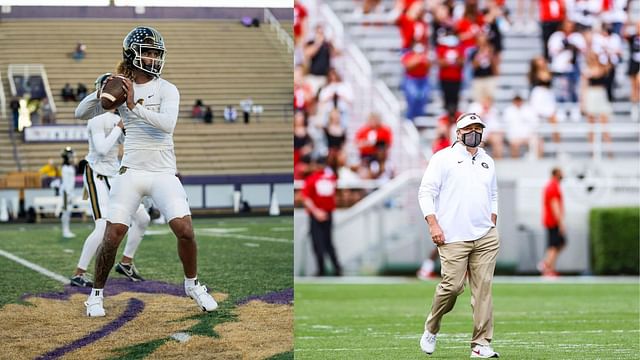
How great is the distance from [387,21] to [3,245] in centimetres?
1896

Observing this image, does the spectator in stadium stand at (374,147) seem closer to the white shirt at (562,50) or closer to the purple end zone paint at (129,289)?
the white shirt at (562,50)

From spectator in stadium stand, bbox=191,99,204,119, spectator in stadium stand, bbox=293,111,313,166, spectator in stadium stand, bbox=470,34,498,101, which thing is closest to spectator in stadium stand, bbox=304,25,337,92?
spectator in stadium stand, bbox=293,111,313,166

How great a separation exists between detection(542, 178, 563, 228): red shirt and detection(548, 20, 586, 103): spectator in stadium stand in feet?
13.4

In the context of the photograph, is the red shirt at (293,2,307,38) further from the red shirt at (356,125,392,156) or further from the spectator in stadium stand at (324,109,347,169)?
the red shirt at (356,125,392,156)

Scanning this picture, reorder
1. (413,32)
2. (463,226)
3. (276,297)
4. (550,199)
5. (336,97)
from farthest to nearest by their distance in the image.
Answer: (413,32) → (336,97) → (550,199) → (463,226) → (276,297)

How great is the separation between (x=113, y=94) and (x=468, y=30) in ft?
58.8

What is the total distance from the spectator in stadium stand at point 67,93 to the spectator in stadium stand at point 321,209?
43.2ft

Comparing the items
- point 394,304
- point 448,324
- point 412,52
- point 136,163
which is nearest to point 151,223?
point 136,163

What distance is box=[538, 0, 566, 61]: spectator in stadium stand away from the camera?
1017 inches

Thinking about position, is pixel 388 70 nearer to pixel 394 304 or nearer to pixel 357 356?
pixel 394 304

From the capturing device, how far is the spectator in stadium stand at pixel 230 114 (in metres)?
8.34

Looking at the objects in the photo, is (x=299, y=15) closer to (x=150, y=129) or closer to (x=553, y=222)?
(x=553, y=222)

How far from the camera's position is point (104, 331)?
25.7 ft

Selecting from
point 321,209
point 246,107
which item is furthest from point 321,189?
point 246,107
